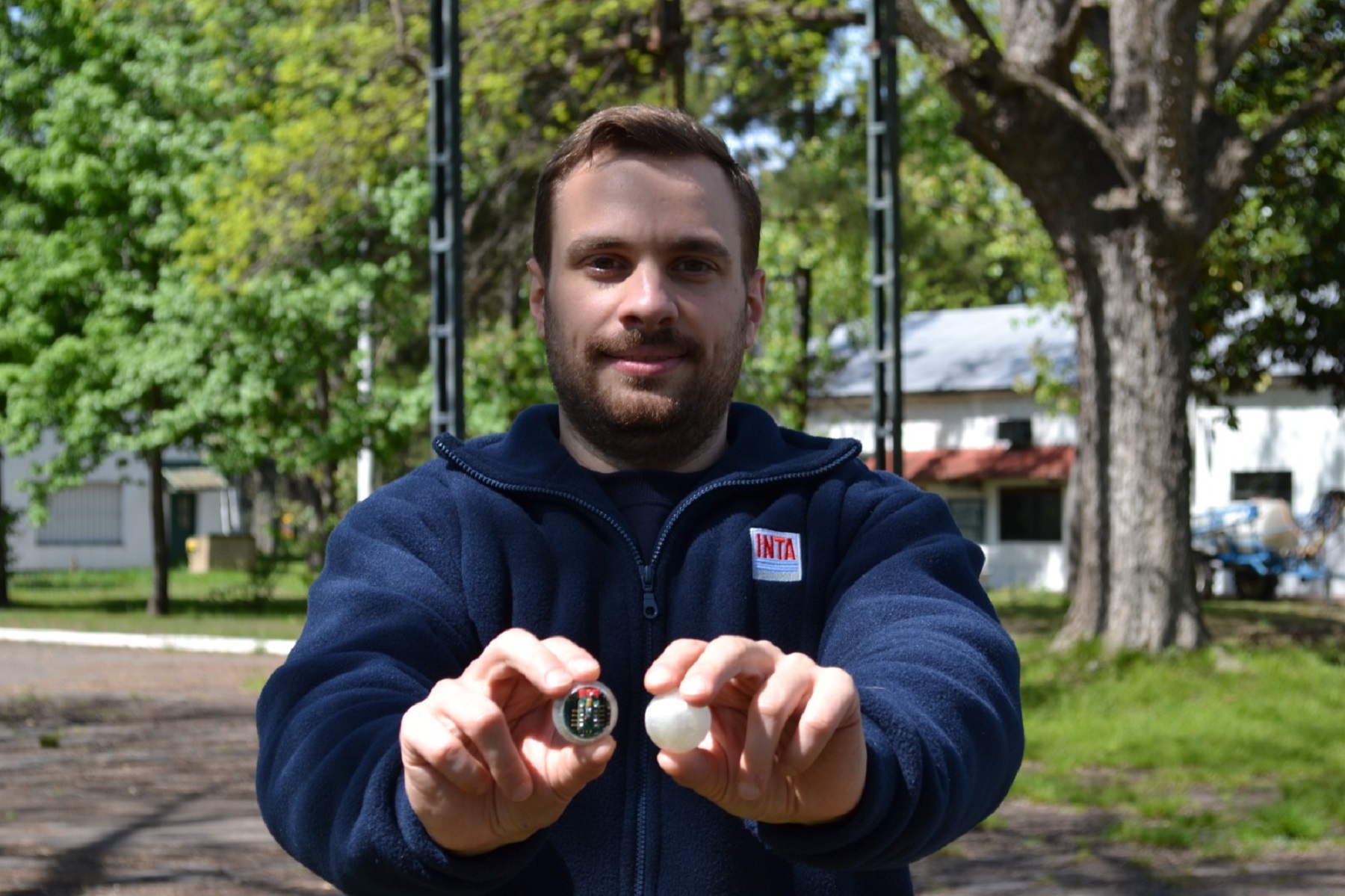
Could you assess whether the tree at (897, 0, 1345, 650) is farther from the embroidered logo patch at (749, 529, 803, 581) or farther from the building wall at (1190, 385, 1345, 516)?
the building wall at (1190, 385, 1345, 516)

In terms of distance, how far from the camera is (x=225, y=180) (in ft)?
62.7

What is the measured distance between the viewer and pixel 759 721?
4.65 feet

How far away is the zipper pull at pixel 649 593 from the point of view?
2.16 m

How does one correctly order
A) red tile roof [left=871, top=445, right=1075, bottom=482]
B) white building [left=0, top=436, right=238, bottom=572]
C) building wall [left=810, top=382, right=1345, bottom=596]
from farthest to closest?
white building [left=0, top=436, right=238, bottom=572] < red tile roof [left=871, top=445, right=1075, bottom=482] < building wall [left=810, top=382, right=1345, bottom=596]

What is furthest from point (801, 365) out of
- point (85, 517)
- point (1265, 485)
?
point (85, 517)

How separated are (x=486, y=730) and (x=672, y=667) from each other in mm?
173

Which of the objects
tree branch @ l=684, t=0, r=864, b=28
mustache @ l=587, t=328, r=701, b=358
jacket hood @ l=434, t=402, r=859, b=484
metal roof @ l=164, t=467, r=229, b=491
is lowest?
metal roof @ l=164, t=467, r=229, b=491

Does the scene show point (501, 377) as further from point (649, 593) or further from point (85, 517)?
point (85, 517)

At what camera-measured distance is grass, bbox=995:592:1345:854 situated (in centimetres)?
901

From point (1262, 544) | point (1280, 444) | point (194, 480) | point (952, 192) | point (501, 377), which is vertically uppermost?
point (952, 192)

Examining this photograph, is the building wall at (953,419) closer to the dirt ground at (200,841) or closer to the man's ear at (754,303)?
the dirt ground at (200,841)

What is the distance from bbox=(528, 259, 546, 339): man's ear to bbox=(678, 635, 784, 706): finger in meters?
1.01

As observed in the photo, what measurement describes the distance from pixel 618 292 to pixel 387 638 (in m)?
0.55

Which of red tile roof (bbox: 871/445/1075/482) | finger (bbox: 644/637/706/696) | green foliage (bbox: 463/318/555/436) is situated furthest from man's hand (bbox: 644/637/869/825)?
red tile roof (bbox: 871/445/1075/482)
